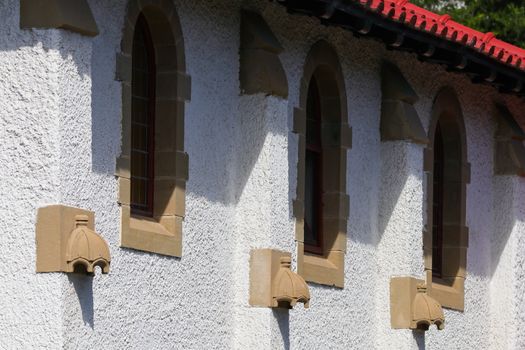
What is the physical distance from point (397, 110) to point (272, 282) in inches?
140

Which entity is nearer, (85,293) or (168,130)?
(85,293)

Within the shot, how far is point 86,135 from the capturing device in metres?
13.7

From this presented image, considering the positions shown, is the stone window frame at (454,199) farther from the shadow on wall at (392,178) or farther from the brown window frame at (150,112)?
the brown window frame at (150,112)

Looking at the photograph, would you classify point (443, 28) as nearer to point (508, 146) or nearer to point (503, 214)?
point (508, 146)

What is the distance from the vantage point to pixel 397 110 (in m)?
19.1

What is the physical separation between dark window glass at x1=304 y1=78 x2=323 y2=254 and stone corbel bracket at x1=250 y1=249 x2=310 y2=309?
1.68 m

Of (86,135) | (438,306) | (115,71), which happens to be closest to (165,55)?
(115,71)

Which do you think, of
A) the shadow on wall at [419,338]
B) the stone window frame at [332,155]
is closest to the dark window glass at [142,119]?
the stone window frame at [332,155]

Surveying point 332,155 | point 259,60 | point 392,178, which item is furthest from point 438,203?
point 259,60

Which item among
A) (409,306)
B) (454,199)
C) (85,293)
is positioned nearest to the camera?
(85,293)

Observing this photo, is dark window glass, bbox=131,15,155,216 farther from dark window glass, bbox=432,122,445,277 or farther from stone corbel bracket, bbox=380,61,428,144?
dark window glass, bbox=432,122,445,277

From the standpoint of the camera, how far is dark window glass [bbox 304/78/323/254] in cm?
1811

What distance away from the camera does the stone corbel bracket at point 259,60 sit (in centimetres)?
1647

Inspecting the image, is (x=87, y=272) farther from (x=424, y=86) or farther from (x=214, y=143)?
(x=424, y=86)
